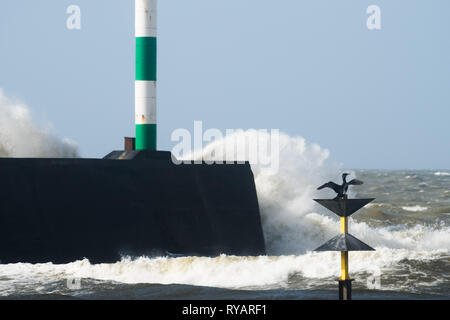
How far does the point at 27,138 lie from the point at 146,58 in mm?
4068

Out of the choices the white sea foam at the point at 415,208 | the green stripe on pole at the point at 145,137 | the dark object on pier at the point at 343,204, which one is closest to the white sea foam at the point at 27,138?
the green stripe on pole at the point at 145,137

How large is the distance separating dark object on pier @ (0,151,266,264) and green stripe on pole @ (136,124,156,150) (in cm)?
60

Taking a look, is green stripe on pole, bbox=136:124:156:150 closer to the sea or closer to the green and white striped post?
the green and white striped post

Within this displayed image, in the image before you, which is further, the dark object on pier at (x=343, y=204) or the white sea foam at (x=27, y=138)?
the white sea foam at (x=27, y=138)

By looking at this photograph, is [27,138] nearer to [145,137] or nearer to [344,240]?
[145,137]

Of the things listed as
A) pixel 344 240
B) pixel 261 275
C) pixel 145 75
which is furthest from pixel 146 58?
pixel 344 240

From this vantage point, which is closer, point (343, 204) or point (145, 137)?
point (343, 204)

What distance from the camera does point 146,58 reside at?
20906 millimetres

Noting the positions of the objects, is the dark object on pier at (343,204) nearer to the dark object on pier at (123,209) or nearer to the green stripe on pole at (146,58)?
the dark object on pier at (123,209)

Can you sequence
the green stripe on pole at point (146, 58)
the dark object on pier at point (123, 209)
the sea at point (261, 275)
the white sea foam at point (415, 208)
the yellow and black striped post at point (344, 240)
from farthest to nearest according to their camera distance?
the white sea foam at point (415, 208)
the green stripe on pole at point (146, 58)
the dark object on pier at point (123, 209)
the sea at point (261, 275)
the yellow and black striped post at point (344, 240)

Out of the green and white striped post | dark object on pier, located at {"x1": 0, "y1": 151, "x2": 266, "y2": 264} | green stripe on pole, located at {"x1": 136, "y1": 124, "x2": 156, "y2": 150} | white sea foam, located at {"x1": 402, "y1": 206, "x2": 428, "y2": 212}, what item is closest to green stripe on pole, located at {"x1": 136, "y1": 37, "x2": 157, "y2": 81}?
the green and white striped post

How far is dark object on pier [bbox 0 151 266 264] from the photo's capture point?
1819 cm

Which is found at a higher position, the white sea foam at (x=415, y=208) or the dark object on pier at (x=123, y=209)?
the dark object on pier at (x=123, y=209)

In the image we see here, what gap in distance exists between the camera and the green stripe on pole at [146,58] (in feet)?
68.6
